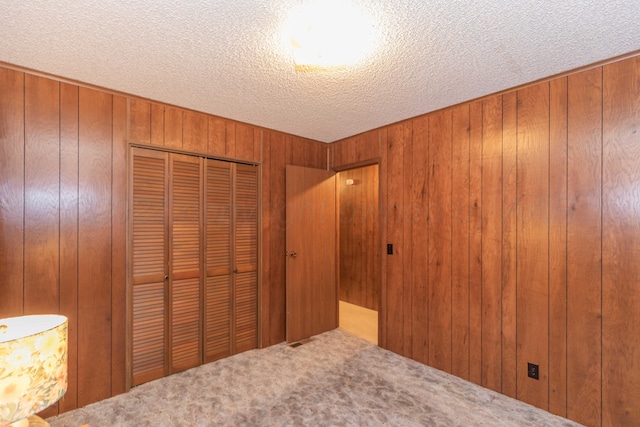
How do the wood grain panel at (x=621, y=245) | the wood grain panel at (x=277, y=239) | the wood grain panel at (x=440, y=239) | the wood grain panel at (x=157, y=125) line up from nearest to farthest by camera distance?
the wood grain panel at (x=621, y=245) < the wood grain panel at (x=157, y=125) < the wood grain panel at (x=440, y=239) < the wood grain panel at (x=277, y=239)

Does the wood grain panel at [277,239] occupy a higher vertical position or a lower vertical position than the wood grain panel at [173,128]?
lower

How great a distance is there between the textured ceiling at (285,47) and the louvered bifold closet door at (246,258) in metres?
0.88

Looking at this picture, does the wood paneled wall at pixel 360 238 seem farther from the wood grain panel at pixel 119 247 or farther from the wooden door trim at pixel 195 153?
the wood grain panel at pixel 119 247

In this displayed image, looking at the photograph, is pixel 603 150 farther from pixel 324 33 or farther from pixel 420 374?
pixel 420 374

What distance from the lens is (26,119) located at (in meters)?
1.97

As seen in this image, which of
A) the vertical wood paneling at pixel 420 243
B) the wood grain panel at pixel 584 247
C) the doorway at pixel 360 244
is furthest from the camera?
the doorway at pixel 360 244

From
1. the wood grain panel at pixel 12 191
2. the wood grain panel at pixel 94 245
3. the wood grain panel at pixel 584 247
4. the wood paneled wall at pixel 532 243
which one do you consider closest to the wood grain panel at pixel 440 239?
the wood paneled wall at pixel 532 243

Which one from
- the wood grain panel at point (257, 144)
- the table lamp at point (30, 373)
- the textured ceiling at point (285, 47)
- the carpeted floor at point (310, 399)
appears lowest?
the carpeted floor at point (310, 399)

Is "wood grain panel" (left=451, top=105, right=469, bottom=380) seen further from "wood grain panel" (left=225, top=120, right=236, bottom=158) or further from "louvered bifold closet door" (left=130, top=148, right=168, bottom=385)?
"louvered bifold closet door" (left=130, top=148, right=168, bottom=385)

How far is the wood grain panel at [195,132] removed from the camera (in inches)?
104

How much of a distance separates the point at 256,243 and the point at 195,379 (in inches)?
53.0

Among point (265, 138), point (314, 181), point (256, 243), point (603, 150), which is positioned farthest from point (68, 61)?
point (603, 150)

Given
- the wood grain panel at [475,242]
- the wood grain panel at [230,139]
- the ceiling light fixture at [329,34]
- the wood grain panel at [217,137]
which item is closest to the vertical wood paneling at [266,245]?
the wood grain panel at [230,139]

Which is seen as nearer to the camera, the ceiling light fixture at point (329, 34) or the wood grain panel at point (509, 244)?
the ceiling light fixture at point (329, 34)
